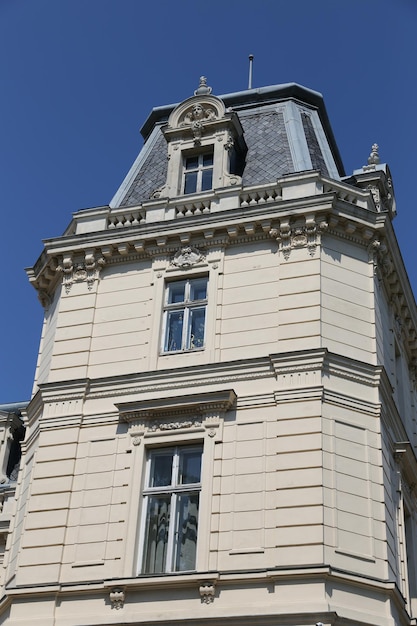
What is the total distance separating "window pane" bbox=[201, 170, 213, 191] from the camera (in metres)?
26.3

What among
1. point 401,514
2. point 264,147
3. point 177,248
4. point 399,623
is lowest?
point 399,623

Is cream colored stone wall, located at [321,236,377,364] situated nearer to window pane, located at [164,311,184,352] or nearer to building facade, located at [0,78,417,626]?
building facade, located at [0,78,417,626]

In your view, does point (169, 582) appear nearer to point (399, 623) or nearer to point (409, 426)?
point (399, 623)

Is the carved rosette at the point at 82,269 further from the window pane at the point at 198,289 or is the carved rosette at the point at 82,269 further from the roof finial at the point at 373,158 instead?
the roof finial at the point at 373,158

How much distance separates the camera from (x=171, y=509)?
827 inches

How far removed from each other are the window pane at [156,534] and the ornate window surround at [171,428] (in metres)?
0.23

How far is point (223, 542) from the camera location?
65.8 ft

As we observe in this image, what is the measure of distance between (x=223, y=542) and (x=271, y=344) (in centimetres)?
483

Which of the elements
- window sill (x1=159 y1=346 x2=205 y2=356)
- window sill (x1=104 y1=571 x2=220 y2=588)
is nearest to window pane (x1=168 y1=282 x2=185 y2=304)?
window sill (x1=159 y1=346 x2=205 y2=356)

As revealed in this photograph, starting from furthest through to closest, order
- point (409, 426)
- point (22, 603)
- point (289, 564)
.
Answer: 1. point (409, 426)
2. point (22, 603)
3. point (289, 564)

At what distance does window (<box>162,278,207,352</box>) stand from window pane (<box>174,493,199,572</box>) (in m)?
3.89

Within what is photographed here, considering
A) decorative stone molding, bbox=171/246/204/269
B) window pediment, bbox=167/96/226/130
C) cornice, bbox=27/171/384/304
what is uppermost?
window pediment, bbox=167/96/226/130

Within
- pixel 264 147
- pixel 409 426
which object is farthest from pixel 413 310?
pixel 264 147

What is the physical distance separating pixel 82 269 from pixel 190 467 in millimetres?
6732
